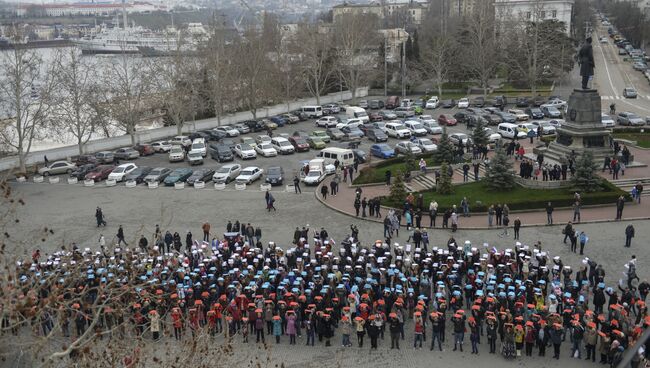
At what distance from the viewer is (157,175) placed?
1378 inches

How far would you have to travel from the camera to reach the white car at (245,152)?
3978 cm

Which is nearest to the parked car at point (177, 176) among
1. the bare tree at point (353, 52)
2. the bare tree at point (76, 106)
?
the bare tree at point (76, 106)

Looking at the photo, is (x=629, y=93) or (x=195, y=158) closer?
(x=195, y=158)

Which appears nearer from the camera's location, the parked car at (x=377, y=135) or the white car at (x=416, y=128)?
the parked car at (x=377, y=135)

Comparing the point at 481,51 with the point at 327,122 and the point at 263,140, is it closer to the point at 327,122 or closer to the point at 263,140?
the point at 327,122

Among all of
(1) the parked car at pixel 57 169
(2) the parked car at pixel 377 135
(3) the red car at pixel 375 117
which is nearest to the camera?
(1) the parked car at pixel 57 169

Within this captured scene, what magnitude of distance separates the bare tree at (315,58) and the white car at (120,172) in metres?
26.5

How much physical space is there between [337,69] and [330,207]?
1394 inches

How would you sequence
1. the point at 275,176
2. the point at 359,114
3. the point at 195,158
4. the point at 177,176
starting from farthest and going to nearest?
the point at 359,114 < the point at 195,158 < the point at 177,176 < the point at 275,176

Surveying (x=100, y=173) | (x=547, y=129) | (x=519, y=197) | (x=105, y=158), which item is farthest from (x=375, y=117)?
(x=519, y=197)

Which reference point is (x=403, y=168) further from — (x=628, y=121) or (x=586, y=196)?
(x=628, y=121)

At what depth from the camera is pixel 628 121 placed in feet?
141

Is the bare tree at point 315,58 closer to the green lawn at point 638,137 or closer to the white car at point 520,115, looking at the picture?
the white car at point 520,115

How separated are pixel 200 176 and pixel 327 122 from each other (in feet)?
55.8
